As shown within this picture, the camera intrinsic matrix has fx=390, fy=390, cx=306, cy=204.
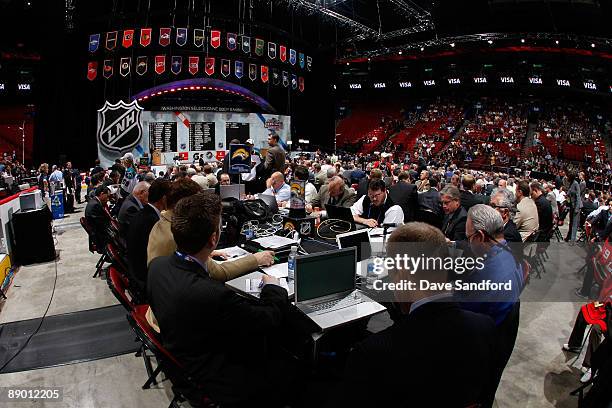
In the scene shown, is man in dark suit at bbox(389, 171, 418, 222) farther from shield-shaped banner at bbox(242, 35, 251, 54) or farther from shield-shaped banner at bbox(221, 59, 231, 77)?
shield-shaped banner at bbox(242, 35, 251, 54)

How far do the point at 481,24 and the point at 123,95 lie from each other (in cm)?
1821

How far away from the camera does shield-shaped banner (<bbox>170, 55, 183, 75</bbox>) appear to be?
660 inches

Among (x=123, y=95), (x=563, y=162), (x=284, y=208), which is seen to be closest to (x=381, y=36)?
(x=563, y=162)

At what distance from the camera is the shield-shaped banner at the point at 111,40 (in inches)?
611

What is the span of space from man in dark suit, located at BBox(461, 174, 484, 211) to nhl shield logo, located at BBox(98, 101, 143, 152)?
32.7 feet

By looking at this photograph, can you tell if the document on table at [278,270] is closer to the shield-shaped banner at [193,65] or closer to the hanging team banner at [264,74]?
the shield-shaped banner at [193,65]

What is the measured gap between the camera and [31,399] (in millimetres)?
2936

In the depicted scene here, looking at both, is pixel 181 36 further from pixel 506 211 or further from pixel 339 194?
pixel 506 211

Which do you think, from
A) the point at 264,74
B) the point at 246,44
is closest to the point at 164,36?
the point at 246,44

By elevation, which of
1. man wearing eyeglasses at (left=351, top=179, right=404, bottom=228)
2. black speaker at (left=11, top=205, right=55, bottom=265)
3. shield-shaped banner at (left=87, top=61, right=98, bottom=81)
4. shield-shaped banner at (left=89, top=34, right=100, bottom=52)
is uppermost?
shield-shaped banner at (left=89, top=34, right=100, bottom=52)

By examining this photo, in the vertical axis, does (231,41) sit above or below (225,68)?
above

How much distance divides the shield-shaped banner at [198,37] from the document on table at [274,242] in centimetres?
1582

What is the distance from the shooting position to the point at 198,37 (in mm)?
17062

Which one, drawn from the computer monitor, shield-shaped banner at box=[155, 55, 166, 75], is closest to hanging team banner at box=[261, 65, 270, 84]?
shield-shaped banner at box=[155, 55, 166, 75]
